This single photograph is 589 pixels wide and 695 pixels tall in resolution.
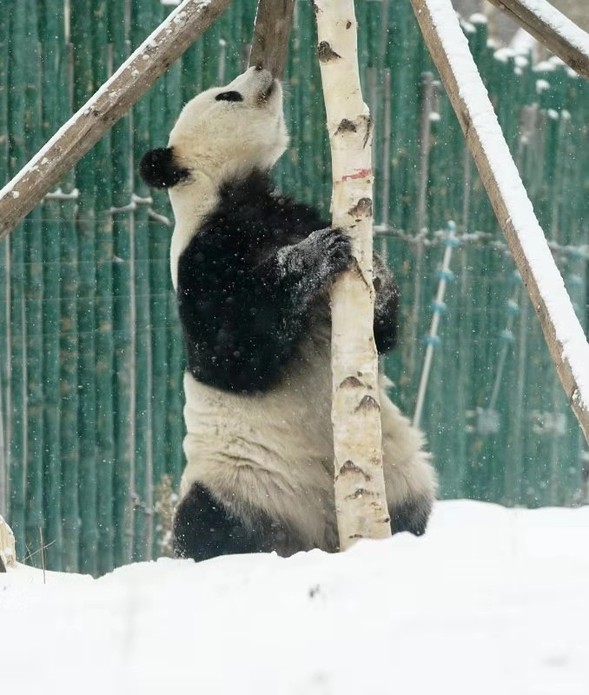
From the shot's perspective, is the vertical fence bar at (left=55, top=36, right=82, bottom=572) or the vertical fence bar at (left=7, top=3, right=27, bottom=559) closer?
the vertical fence bar at (left=7, top=3, right=27, bottom=559)

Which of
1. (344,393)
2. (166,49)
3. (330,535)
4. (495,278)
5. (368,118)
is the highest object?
(166,49)

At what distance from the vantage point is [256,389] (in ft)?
13.1

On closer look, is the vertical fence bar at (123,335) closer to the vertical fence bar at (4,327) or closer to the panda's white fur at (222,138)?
the vertical fence bar at (4,327)

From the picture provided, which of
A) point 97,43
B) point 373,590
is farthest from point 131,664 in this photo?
point 97,43

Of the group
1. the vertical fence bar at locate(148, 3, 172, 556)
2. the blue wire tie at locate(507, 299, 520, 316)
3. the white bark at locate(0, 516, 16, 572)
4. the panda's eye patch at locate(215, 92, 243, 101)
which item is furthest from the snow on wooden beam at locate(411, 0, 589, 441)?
the blue wire tie at locate(507, 299, 520, 316)

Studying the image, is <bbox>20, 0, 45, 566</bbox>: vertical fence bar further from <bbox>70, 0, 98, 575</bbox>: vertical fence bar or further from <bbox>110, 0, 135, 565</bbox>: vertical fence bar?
<bbox>110, 0, 135, 565</bbox>: vertical fence bar

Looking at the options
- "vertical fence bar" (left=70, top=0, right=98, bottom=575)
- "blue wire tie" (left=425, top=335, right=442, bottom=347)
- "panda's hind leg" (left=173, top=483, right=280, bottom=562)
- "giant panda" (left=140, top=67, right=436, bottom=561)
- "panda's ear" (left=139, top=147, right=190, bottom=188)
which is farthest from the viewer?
"blue wire tie" (left=425, top=335, right=442, bottom=347)

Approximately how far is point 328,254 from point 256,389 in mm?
735

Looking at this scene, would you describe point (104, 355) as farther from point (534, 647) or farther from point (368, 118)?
point (534, 647)

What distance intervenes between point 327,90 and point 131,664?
6.70ft

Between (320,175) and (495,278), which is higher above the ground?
(320,175)

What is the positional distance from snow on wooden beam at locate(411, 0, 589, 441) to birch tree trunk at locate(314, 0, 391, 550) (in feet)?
1.18

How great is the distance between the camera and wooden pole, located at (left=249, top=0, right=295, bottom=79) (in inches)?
182

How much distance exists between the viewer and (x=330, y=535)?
4.09 meters
